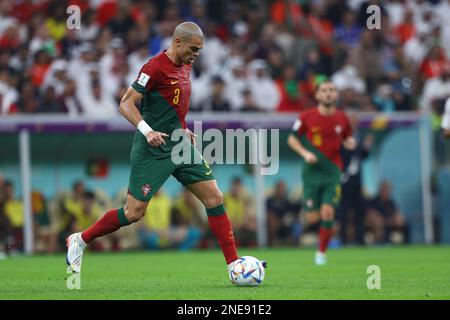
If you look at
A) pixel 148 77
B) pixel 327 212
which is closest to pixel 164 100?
pixel 148 77

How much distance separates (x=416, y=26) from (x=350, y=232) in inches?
245

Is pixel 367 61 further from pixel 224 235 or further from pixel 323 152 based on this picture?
pixel 224 235

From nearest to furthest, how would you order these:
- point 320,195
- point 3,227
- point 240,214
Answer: point 320,195, point 3,227, point 240,214

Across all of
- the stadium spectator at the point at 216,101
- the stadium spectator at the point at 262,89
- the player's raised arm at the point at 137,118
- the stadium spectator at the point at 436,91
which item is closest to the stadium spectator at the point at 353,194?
the stadium spectator at the point at 262,89

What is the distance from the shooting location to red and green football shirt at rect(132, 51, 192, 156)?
33.5 ft

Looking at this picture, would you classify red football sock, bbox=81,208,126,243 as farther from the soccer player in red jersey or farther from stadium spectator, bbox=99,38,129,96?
stadium spectator, bbox=99,38,129,96

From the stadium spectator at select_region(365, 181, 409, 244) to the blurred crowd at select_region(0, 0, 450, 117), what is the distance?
1.97 meters

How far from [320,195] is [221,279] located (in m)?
Result: 4.66

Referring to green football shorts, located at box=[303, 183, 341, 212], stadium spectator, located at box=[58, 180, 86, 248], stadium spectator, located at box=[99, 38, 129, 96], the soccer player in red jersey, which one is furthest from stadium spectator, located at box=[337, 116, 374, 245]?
green football shorts, located at box=[303, 183, 341, 212]

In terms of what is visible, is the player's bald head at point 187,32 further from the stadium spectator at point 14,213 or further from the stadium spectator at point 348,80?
the stadium spectator at point 348,80

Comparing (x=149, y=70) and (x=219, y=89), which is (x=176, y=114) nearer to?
(x=149, y=70)

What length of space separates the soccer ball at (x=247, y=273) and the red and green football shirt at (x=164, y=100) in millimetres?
1306

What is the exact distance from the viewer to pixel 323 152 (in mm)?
15969

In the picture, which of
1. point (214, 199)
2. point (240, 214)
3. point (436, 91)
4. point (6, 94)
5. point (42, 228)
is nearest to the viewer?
point (214, 199)
